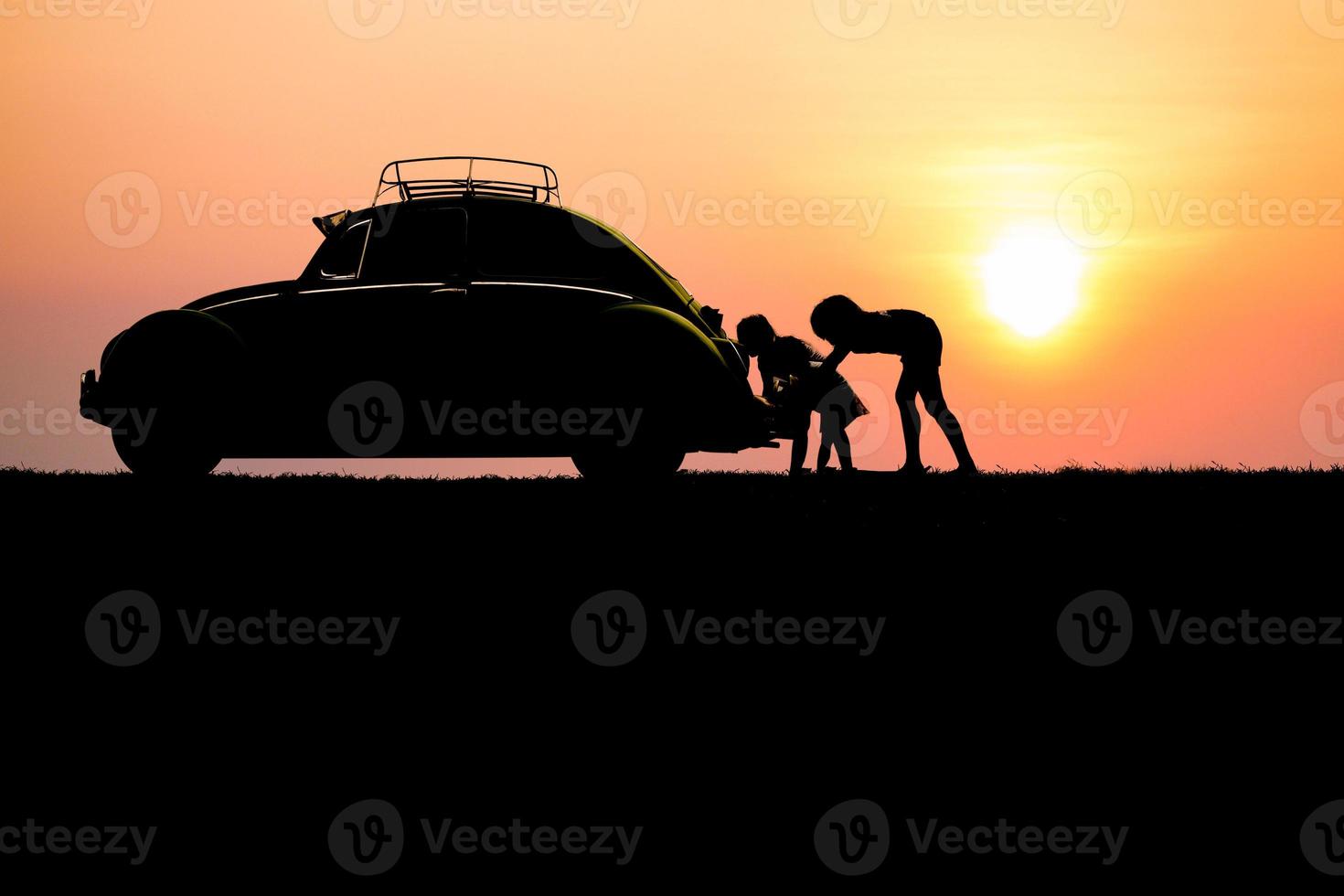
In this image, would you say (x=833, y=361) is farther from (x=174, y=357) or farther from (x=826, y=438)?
(x=174, y=357)

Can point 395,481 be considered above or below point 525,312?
below

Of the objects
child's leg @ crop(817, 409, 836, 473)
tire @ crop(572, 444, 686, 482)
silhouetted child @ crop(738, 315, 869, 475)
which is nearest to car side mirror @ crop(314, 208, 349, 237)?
tire @ crop(572, 444, 686, 482)

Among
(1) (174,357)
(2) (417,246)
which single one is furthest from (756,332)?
(1) (174,357)

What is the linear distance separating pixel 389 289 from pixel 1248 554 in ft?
17.7

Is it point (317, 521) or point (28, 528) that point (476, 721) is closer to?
point (317, 521)

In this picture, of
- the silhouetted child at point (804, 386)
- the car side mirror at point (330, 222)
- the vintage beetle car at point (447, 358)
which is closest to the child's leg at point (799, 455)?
the silhouetted child at point (804, 386)

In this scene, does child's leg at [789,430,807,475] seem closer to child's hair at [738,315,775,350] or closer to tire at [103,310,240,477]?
child's hair at [738,315,775,350]

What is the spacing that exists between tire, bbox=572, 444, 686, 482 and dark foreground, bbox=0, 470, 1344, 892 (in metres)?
0.88

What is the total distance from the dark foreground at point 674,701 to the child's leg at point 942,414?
463cm

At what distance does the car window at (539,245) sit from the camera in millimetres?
9227

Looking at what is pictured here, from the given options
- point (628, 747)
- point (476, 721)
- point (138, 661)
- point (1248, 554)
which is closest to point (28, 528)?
point (138, 661)

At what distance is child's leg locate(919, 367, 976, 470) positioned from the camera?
12.7 metres

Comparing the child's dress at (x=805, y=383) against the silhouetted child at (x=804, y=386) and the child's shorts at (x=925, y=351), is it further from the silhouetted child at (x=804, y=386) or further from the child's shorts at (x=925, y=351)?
the child's shorts at (x=925, y=351)

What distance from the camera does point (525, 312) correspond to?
8.90m
